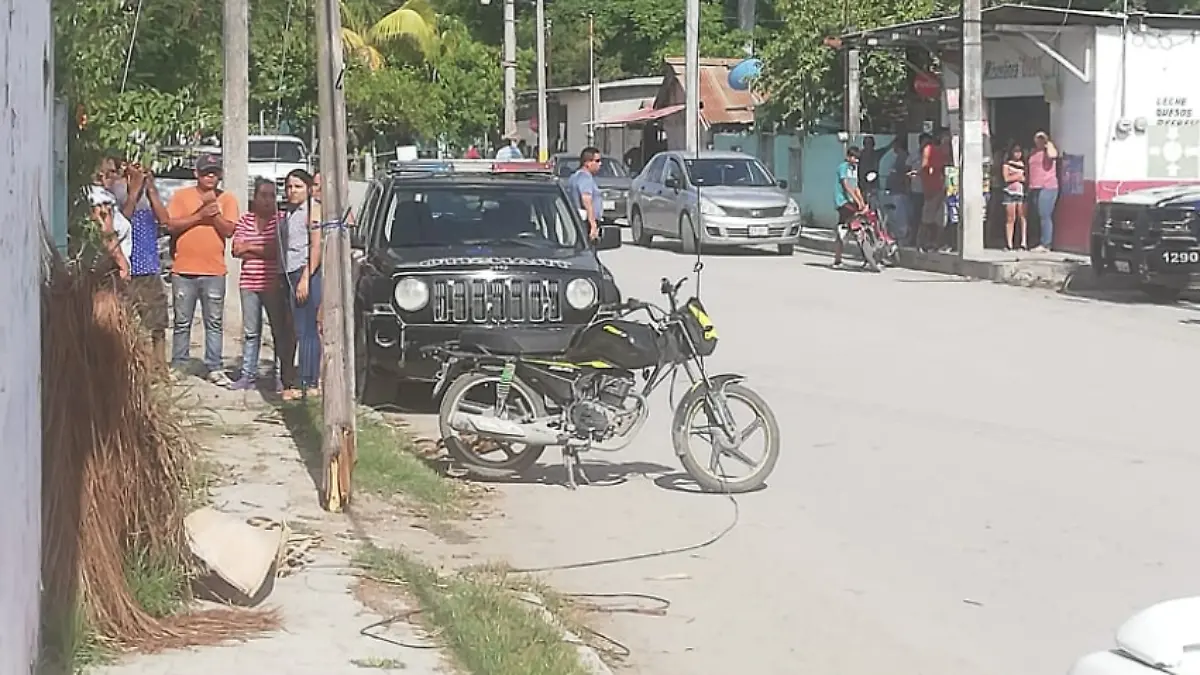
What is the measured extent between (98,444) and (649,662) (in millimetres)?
2302

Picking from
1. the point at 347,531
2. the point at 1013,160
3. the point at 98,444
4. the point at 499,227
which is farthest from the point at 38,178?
the point at 1013,160

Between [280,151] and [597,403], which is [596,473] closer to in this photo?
[597,403]

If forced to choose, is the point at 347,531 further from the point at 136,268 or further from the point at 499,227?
the point at 136,268

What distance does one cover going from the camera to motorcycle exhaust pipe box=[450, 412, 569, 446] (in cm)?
1008

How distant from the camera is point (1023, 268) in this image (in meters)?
23.7

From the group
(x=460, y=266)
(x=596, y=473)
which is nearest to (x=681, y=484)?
(x=596, y=473)

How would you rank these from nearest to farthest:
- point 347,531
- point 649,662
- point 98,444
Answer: point 98,444, point 649,662, point 347,531

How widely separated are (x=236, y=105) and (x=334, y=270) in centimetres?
828

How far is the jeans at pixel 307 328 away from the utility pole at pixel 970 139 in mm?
14460

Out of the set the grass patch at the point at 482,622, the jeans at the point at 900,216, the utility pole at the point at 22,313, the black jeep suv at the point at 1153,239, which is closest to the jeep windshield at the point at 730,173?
the jeans at the point at 900,216

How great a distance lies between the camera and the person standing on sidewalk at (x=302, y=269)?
1246 centimetres

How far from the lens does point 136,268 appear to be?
13898 millimetres

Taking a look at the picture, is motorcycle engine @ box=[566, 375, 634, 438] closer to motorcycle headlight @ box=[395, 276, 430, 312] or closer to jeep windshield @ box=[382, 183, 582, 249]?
motorcycle headlight @ box=[395, 276, 430, 312]

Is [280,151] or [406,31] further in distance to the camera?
[406,31]
